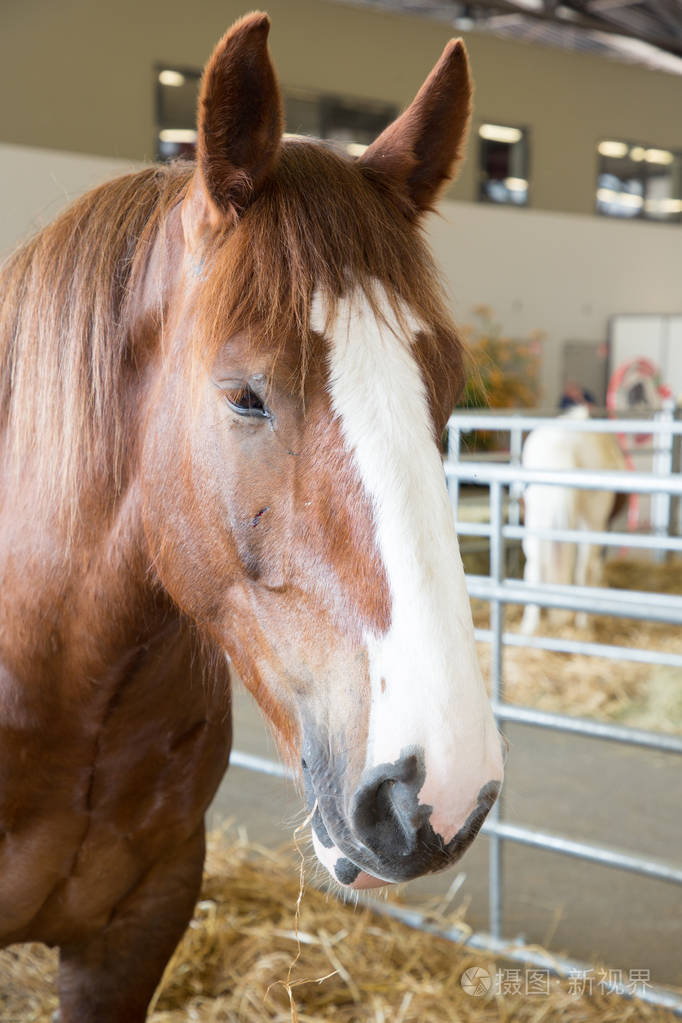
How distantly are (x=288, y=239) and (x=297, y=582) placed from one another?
13.7 inches

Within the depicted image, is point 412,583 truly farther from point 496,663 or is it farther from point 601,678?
point 601,678

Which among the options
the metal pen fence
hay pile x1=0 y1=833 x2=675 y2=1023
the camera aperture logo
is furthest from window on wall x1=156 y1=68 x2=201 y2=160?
the camera aperture logo

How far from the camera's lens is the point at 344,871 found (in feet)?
2.95

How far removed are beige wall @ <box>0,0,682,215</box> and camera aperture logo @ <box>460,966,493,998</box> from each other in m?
7.61

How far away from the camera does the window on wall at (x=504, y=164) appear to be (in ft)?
36.0

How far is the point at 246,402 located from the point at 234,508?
107mm

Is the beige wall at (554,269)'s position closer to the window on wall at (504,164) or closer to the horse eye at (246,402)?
the window on wall at (504,164)

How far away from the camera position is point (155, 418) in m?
1.05

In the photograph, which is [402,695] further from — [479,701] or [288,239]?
[288,239]

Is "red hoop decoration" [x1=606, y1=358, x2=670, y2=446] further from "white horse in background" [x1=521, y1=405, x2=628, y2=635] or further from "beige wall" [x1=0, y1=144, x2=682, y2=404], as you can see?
"white horse in background" [x1=521, y1=405, x2=628, y2=635]

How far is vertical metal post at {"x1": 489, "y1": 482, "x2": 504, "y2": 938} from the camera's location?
7.89 ft

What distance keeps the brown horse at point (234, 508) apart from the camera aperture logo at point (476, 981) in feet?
3.15

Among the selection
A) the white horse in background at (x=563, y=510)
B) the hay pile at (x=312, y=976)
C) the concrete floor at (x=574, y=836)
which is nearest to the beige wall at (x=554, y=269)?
the white horse in background at (x=563, y=510)

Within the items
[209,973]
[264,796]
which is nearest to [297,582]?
[209,973]
